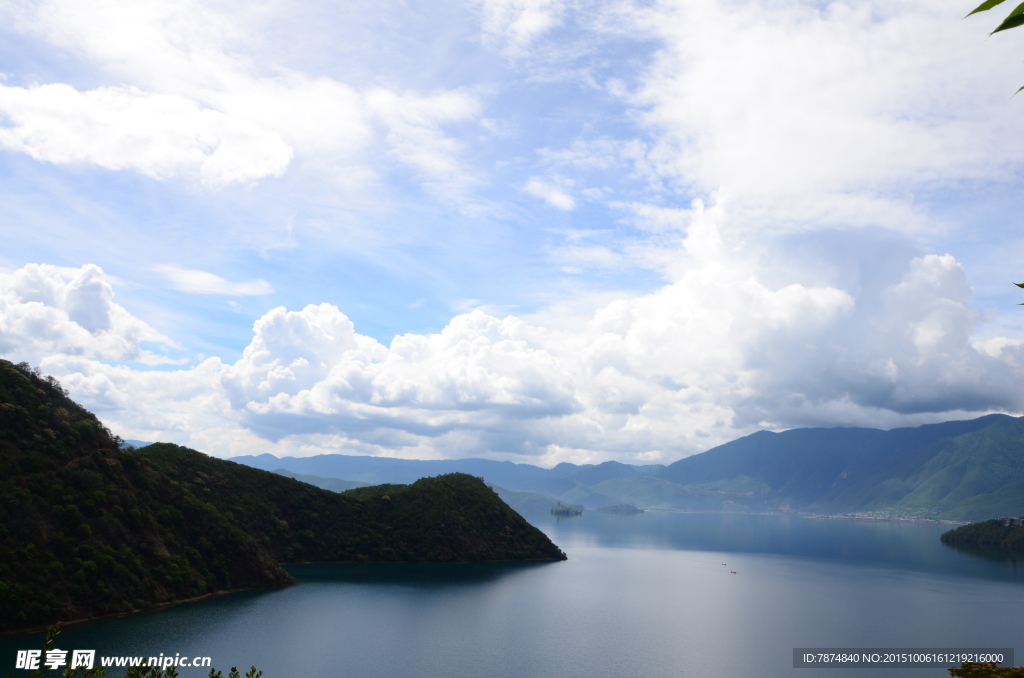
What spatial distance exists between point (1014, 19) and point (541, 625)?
123 meters

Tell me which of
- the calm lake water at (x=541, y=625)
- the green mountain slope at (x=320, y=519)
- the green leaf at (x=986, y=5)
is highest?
the green leaf at (x=986, y=5)

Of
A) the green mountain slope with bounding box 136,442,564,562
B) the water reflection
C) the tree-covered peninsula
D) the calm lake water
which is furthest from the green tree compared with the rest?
the green mountain slope with bounding box 136,442,564,562

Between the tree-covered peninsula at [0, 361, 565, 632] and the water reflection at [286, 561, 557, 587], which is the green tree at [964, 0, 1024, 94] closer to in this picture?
the tree-covered peninsula at [0, 361, 565, 632]

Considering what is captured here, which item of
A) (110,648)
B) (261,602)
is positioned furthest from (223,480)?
(110,648)

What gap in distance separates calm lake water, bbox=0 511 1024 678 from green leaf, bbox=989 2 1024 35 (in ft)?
307

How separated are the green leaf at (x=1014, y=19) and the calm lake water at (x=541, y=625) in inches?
3681

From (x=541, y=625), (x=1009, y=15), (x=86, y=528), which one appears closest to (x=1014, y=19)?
(x=1009, y=15)

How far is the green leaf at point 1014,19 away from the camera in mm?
7305

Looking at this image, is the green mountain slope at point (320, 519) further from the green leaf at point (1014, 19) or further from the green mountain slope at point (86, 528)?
the green leaf at point (1014, 19)

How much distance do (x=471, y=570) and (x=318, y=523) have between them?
150 ft

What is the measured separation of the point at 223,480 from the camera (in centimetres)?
17012

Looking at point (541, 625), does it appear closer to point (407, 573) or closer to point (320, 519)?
point (407, 573)

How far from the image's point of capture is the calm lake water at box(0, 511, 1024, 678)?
294 ft

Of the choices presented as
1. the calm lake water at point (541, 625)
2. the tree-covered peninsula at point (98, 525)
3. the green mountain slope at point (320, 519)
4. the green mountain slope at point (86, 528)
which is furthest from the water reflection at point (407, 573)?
the green mountain slope at point (86, 528)
